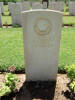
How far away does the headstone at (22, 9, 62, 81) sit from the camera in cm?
290

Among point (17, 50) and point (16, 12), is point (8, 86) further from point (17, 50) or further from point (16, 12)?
point (16, 12)

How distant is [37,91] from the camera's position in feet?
10.4

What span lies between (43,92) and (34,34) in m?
1.24

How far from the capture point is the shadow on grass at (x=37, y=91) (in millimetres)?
3021

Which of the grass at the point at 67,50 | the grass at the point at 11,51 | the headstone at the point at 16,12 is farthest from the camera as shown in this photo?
the headstone at the point at 16,12

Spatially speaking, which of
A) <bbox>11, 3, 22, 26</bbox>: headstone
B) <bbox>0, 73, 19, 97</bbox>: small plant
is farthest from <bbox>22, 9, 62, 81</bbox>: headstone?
<bbox>11, 3, 22, 26</bbox>: headstone

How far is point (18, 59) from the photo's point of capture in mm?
4699

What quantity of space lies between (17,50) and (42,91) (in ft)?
8.67

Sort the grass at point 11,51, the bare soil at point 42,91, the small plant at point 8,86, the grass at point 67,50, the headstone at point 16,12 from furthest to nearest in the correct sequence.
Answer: the headstone at point 16,12
the grass at point 67,50
the grass at point 11,51
the bare soil at point 42,91
the small plant at point 8,86

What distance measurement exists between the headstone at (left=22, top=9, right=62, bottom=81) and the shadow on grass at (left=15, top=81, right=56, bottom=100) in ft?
0.48

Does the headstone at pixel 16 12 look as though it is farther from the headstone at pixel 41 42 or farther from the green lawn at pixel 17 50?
the headstone at pixel 41 42

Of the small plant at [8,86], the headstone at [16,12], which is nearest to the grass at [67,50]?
the small plant at [8,86]

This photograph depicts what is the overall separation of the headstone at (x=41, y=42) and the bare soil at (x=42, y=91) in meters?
0.16

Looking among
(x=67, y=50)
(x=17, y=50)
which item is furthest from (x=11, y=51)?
(x=67, y=50)
